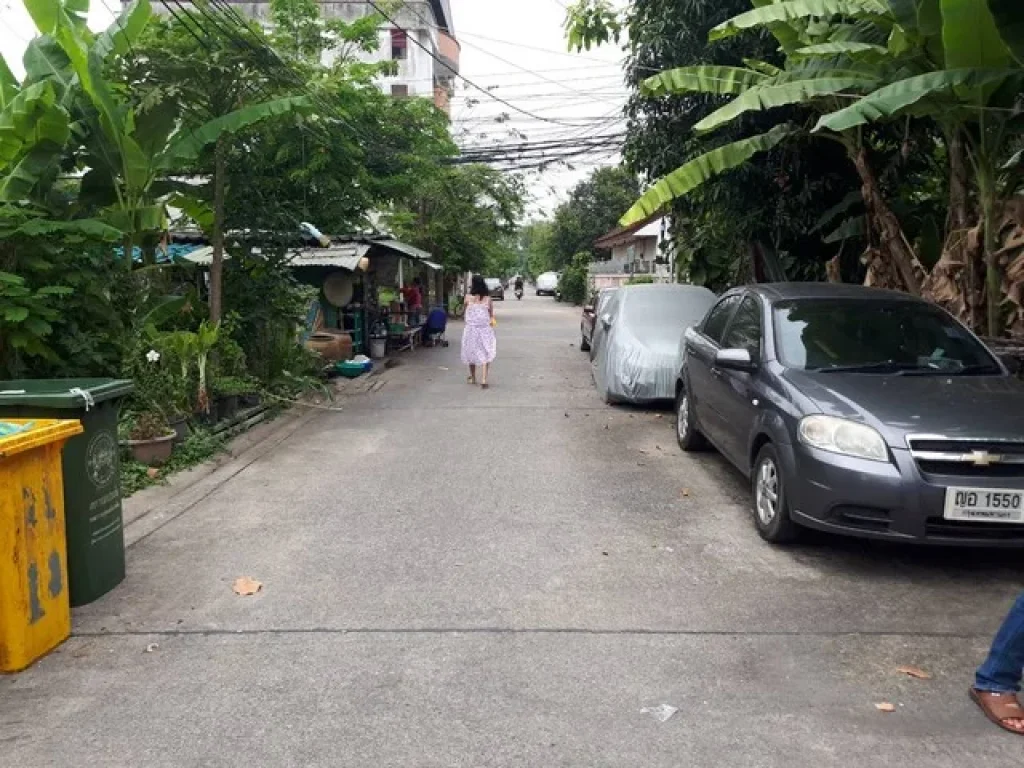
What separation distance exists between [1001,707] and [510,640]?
2042mm

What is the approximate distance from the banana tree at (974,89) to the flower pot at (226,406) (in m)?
6.59

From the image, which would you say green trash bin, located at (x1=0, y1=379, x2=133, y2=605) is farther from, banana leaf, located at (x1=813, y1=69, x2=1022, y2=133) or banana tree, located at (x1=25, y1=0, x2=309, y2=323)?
banana leaf, located at (x1=813, y1=69, x2=1022, y2=133)

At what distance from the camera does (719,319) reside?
7.55 m

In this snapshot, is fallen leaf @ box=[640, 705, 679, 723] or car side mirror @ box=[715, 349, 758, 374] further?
car side mirror @ box=[715, 349, 758, 374]

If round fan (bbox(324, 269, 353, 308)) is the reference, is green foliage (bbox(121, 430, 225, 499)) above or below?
below

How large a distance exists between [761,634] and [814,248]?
9649 millimetres

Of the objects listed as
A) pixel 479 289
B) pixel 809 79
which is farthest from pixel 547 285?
pixel 809 79

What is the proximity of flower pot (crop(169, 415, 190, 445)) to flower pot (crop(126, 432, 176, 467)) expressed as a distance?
34cm

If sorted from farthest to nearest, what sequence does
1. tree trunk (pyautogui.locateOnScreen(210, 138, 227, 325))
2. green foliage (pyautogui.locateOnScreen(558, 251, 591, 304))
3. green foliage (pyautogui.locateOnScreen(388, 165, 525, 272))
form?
green foliage (pyautogui.locateOnScreen(558, 251, 591, 304)) < green foliage (pyautogui.locateOnScreen(388, 165, 525, 272)) < tree trunk (pyautogui.locateOnScreen(210, 138, 227, 325))

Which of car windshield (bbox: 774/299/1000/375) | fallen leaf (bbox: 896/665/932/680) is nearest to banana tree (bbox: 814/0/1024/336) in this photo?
car windshield (bbox: 774/299/1000/375)

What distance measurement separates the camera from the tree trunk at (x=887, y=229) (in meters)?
9.26

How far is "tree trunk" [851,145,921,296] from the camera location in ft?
30.4

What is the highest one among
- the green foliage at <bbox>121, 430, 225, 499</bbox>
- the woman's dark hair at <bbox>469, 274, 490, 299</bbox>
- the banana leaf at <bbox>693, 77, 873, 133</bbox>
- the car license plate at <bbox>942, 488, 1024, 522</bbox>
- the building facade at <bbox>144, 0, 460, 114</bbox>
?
the building facade at <bbox>144, 0, 460, 114</bbox>

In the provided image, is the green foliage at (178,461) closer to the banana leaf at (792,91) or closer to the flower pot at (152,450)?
the flower pot at (152,450)
